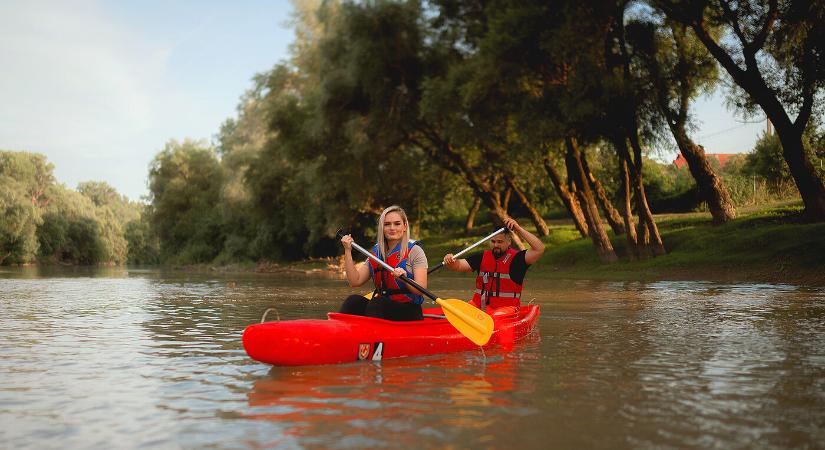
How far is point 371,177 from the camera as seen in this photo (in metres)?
28.3

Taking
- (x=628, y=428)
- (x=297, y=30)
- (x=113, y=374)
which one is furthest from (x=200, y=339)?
(x=297, y=30)

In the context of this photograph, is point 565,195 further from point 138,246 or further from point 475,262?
point 138,246

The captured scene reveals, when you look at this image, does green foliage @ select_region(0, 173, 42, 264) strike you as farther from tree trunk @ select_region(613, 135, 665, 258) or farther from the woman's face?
the woman's face

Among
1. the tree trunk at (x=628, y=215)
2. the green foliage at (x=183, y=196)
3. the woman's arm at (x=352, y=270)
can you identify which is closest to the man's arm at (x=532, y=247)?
the woman's arm at (x=352, y=270)

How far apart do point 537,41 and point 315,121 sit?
35.5 ft

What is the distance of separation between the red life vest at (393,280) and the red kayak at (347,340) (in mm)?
281

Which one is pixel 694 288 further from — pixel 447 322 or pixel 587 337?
pixel 447 322

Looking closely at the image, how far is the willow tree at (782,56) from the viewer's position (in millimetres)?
16953

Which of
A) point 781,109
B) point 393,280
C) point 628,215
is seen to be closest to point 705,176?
point 628,215

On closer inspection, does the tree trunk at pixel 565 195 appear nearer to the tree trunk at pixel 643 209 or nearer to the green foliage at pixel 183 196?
the tree trunk at pixel 643 209

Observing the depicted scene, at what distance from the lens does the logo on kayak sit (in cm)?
628

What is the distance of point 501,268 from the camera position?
8398 millimetres

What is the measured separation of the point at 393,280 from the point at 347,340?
0.89m

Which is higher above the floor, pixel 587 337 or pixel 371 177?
pixel 371 177
